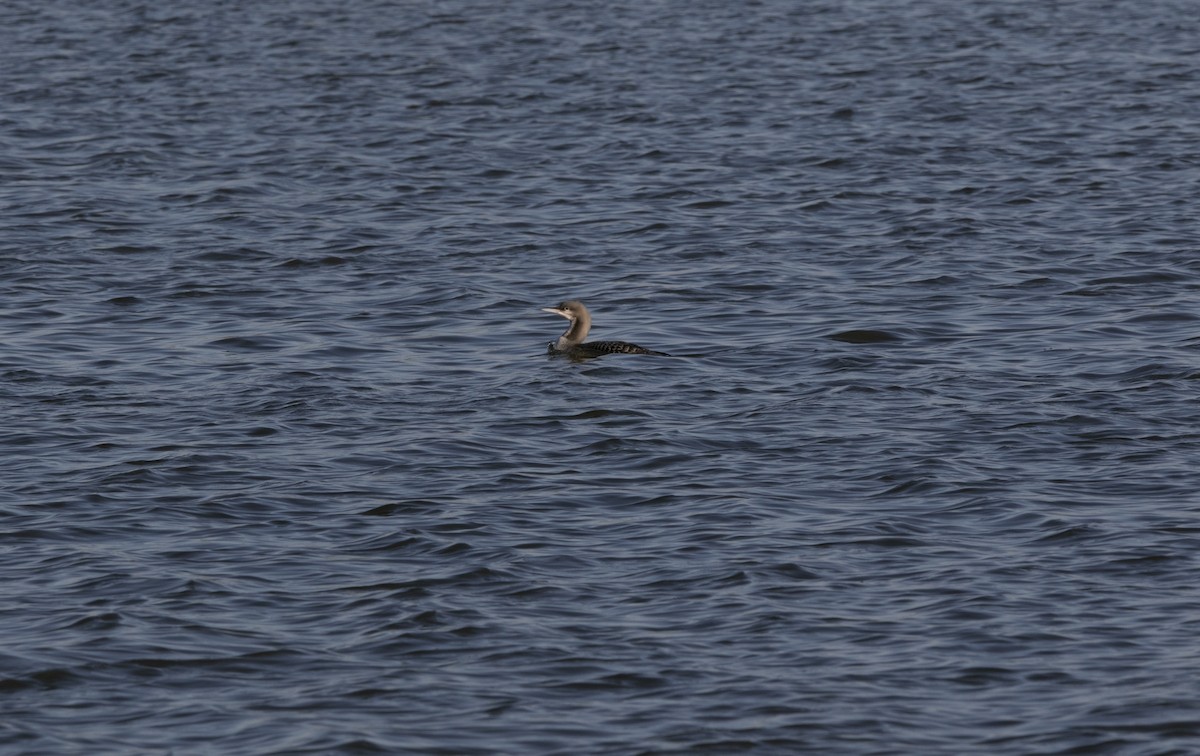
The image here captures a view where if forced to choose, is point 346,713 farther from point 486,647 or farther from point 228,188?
point 228,188

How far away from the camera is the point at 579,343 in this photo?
73.3ft

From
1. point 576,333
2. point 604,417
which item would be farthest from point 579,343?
point 604,417

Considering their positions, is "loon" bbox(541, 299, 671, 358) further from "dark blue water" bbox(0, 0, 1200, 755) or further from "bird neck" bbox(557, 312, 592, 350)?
"dark blue water" bbox(0, 0, 1200, 755)

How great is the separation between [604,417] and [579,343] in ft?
8.69

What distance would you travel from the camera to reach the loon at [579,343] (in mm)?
22109

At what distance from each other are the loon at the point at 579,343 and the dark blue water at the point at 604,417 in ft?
1.16

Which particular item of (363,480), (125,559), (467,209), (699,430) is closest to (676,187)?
(467,209)

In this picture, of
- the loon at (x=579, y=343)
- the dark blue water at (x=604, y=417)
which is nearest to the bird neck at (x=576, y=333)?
the loon at (x=579, y=343)

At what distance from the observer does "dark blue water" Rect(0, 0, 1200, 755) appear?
13008 mm

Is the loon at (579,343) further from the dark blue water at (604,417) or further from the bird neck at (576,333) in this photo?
the dark blue water at (604,417)

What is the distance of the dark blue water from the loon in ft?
1.16

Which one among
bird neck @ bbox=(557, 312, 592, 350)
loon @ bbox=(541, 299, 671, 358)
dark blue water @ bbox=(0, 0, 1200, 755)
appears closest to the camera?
dark blue water @ bbox=(0, 0, 1200, 755)

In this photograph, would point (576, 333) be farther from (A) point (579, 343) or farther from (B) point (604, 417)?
(B) point (604, 417)

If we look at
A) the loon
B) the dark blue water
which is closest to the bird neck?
the loon
